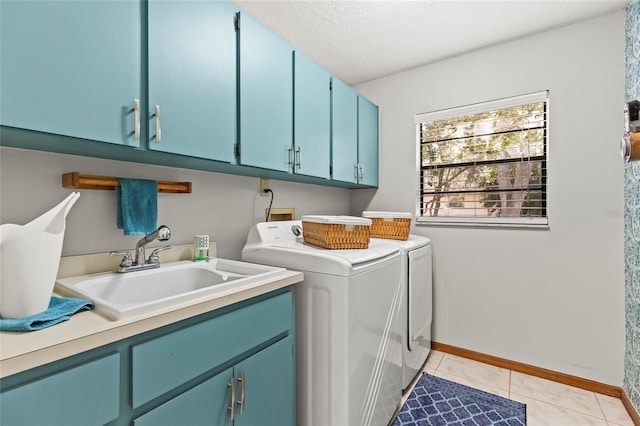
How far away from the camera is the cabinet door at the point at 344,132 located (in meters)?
2.21

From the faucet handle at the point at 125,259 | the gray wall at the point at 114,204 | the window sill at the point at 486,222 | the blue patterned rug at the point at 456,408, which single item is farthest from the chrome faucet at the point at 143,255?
the window sill at the point at 486,222

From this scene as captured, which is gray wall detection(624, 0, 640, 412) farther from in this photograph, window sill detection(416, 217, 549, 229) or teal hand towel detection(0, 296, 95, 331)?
teal hand towel detection(0, 296, 95, 331)

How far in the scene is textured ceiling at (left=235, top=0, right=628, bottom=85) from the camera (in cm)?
189

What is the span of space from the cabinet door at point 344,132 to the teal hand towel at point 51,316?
1.63m

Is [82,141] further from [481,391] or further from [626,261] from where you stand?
[626,261]

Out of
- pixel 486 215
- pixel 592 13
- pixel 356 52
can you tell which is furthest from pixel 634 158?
pixel 356 52

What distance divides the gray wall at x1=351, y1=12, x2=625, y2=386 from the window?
81 millimetres

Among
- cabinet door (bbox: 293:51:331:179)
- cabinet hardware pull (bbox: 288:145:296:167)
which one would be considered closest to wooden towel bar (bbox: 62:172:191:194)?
cabinet hardware pull (bbox: 288:145:296:167)

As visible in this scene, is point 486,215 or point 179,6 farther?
point 486,215

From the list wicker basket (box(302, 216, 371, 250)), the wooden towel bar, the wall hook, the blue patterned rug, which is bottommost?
the blue patterned rug

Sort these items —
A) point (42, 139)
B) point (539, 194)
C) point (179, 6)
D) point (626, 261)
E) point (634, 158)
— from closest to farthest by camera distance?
point (42, 139) < point (179, 6) < point (634, 158) < point (626, 261) < point (539, 194)

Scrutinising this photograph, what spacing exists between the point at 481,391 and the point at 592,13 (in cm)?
261

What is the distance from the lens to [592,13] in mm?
1999

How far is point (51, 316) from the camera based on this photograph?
2.65 feet
